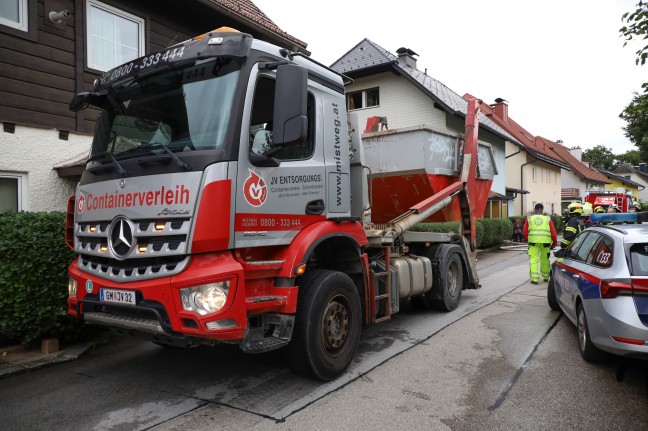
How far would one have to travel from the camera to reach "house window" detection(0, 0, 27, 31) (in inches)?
260

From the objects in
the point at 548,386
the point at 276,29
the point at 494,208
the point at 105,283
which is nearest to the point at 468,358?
the point at 548,386

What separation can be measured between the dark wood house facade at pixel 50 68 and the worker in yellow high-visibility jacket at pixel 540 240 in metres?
7.74

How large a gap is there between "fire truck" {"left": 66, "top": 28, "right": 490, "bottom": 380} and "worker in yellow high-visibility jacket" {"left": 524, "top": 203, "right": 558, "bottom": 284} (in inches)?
254

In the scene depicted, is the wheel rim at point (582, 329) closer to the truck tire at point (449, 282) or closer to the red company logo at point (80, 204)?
the truck tire at point (449, 282)

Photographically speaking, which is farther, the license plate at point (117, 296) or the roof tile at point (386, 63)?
the roof tile at point (386, 63)

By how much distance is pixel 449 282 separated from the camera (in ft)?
24.6

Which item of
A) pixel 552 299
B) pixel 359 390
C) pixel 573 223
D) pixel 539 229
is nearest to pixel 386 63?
pixel 539 229

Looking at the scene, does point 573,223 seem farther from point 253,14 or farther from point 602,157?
point 602,157

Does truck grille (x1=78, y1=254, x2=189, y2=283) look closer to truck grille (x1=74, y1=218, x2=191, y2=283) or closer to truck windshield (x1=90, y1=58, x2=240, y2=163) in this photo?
truck grille (x1=74, y1=218, x2=191, y2=283)

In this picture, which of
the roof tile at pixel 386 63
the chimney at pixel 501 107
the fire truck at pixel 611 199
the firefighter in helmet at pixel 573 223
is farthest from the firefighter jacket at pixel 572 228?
the chimney at pixel 501 107

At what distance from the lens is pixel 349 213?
190 inches

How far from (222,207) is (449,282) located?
498cm

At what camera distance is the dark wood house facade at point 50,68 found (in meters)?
6.63

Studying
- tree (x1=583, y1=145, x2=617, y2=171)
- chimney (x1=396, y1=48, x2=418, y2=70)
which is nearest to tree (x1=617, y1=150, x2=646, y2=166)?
tree (x1=583, y1=145, x2=617, y2=171)
